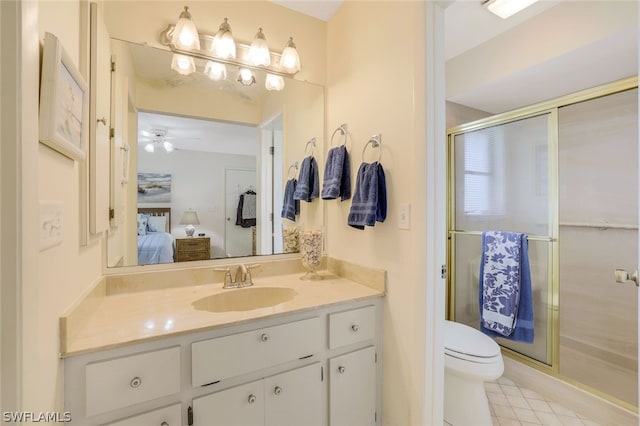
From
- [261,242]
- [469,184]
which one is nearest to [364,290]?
[261,242]

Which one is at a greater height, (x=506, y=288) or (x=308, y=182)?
(x=308, y=182)

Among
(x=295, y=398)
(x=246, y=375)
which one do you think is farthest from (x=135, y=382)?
(x=295, y=398)

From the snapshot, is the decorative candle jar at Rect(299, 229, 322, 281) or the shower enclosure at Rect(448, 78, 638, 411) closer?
the decorative candle jar at Rect(299, 229, 322, 281)

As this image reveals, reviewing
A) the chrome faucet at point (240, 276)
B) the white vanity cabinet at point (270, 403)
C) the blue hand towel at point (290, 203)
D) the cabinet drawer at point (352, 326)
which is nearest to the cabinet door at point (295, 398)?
the white vanity cabinet at point (270, 403)

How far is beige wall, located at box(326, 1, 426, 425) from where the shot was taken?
129 cm

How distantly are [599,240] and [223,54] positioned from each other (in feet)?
8.75

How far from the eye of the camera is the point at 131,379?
0.91 meters

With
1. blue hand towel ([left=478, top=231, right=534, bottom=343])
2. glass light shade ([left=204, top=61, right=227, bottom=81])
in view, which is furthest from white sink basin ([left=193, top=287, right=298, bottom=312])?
blue hand towel ([left=478, top=231, right=534, bottom=343])

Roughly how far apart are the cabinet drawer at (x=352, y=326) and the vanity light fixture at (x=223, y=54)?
1408 millimetres

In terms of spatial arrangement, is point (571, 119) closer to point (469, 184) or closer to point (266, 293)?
point (469, 184)

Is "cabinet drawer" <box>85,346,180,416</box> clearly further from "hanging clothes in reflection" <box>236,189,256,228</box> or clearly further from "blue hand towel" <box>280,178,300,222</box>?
"blue hand towel" <box>280,178,300,222</box>

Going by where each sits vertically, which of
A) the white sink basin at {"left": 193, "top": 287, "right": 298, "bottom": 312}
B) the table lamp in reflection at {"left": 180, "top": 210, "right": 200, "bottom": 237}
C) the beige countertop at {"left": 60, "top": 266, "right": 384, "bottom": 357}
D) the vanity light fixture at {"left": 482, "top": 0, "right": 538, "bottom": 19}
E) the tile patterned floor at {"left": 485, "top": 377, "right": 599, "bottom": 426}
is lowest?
the tile patterned floor at {"left": 485, "top": 377, "right": 599, "bottom": 426}

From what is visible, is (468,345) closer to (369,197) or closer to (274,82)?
(369,197)

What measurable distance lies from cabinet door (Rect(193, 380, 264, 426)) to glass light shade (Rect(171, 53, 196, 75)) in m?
1.54
